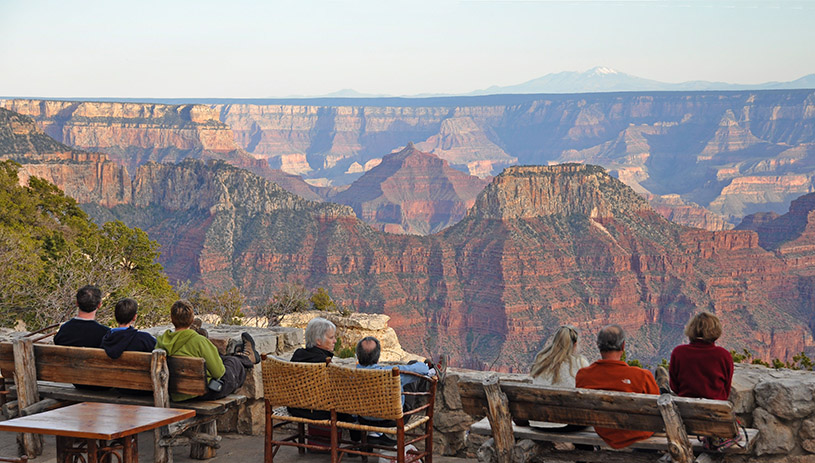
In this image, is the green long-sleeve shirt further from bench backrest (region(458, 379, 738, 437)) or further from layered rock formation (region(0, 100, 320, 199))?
layered rock formation (region(0, 100, 320, 199))

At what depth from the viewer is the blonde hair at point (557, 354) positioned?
6371mm

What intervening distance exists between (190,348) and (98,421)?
1017 mm

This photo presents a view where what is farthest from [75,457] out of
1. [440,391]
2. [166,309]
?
[166,309]

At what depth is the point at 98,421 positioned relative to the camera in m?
5.93

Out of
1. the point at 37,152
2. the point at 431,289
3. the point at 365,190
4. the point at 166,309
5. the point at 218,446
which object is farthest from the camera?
the point at 365,190

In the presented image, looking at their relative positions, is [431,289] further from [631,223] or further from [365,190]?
[365,190]

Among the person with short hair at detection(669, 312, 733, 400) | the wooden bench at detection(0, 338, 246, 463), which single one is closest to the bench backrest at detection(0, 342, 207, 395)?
the wooden bench at detection(0, 338, 246, 463)

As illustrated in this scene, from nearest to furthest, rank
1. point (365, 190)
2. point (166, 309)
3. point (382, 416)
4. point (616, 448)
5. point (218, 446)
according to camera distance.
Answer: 1. point (616, 448)
2. point (382, 416)
3. point (218, 446)
4. point (166, 309)
5. point (365, 190)

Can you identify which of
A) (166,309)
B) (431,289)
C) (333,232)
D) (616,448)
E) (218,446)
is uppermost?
(616,448)

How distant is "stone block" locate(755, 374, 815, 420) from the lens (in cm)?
598

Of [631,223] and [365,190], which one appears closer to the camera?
[631,223]

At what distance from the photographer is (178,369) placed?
670 centimetres

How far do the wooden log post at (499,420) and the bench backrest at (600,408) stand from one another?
0.23 feet

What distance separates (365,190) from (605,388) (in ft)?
582
